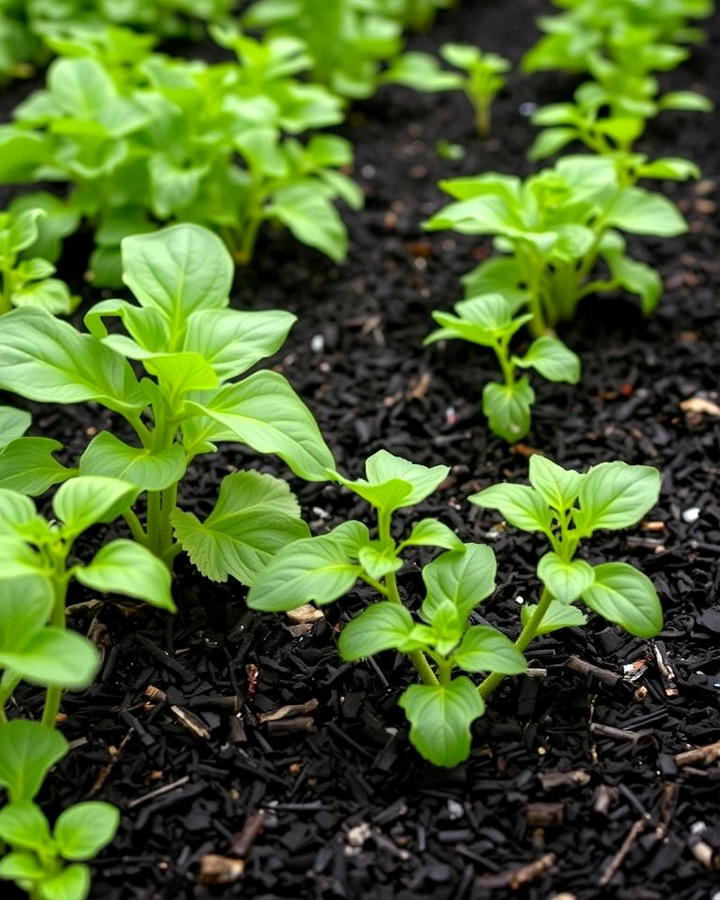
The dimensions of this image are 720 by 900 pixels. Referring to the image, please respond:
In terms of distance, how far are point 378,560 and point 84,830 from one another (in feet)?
2.47

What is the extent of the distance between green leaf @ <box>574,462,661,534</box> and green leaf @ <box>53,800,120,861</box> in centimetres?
110

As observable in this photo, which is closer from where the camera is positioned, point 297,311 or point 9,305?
point 9,305

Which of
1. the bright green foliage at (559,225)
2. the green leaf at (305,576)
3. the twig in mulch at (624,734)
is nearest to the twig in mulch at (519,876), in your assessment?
the twig in mulch at (624,734)

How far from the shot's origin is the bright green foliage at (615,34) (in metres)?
4.25

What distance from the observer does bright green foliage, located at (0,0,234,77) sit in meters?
4.73

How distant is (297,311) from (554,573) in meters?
1.78

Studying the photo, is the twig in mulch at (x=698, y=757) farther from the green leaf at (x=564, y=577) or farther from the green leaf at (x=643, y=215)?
the green leaf at (x=643, y=215)

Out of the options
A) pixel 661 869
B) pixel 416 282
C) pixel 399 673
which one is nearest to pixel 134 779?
pixel 399 673

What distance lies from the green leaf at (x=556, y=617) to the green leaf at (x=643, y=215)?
142cm

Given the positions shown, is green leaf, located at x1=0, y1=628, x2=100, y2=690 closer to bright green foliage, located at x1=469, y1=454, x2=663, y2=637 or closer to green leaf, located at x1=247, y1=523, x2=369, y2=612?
green leaf, located at x1=247, y1=523, x2=369, y2=612

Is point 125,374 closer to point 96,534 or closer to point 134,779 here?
point 96,534

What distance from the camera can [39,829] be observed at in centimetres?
181

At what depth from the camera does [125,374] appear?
2.31 m

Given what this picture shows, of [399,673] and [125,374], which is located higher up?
[125,374]
